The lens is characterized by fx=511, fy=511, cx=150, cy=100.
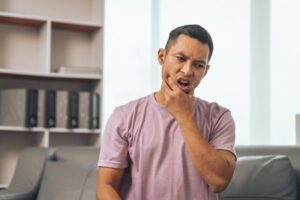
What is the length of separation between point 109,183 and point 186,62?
0.36m

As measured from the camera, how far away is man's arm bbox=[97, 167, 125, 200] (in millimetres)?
1271

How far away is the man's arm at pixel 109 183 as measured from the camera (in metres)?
1.27

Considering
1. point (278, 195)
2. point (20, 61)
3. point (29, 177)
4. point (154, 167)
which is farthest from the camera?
point (20, 61)

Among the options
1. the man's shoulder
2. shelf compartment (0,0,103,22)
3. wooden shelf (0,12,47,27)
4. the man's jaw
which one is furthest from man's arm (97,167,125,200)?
shelf compartment (0,0,103,22)

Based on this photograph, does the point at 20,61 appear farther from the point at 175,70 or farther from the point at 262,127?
the point at 175,70

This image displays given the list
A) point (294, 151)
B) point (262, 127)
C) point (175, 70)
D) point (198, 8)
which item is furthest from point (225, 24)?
point (175, 70)

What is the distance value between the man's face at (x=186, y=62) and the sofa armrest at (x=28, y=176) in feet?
4.33

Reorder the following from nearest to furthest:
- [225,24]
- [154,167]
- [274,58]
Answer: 1. [154,167]
2. [274,58]
3. [225,24]

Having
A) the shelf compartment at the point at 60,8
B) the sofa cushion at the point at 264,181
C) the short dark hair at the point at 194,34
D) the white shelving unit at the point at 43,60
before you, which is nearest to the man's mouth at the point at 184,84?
the short dark hair at the point at 194,34

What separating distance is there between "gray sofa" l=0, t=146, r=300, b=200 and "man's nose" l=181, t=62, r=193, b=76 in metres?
0.81

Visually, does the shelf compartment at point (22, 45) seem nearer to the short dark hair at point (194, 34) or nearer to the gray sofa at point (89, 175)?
the gray sofa at point (89, 175)

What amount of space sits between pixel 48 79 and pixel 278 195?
212 cm

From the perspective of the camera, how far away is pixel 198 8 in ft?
10.7

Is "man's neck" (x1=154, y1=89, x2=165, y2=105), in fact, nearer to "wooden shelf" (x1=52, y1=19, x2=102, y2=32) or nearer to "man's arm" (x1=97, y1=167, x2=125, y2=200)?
"man's arm" (x1=97, y1=167, x2=125, y2=200)
